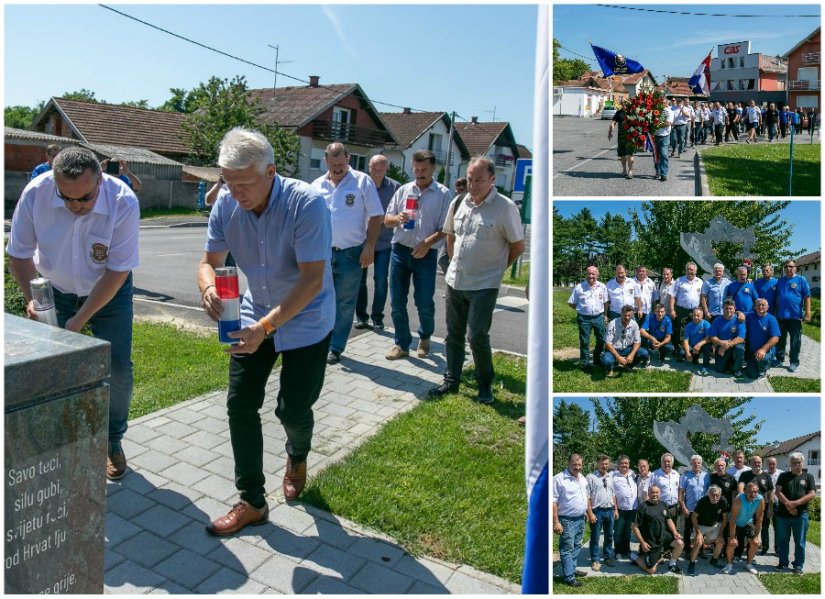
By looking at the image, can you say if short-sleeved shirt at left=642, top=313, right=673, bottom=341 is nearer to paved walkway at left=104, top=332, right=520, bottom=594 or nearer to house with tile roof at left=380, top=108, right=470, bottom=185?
paved walkway at left=104, top=332, right=520, bottom=594

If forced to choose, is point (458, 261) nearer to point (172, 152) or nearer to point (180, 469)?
point (180, 469)

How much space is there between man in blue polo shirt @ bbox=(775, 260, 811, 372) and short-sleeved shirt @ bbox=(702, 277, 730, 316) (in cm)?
21

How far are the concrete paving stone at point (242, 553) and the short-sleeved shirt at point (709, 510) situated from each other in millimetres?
1939

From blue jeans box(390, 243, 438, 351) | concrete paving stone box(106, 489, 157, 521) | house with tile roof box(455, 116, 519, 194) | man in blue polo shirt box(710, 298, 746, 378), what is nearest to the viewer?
man in blue polo shirt box(710, 298, 746, 378)

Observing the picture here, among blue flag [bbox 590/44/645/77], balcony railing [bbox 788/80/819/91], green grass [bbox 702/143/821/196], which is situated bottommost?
green grass [bbox 702/143/821/196]

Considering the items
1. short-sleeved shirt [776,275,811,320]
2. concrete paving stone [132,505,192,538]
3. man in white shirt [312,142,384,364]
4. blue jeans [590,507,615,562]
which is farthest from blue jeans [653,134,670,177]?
man in white shirt [312,142,384,364]

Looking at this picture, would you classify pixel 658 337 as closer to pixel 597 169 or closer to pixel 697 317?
pixel 697 317

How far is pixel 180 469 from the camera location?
421cm

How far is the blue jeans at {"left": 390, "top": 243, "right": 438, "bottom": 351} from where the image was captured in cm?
695

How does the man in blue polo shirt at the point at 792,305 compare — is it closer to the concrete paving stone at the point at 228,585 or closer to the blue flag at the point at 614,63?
the blue flag at the point at 614,63

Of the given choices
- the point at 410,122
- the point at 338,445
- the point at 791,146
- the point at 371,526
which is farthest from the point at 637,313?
the point at 410,122

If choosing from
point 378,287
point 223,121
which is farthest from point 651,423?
point 223,121

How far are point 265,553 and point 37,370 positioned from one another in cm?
160

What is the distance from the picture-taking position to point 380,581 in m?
3.24
